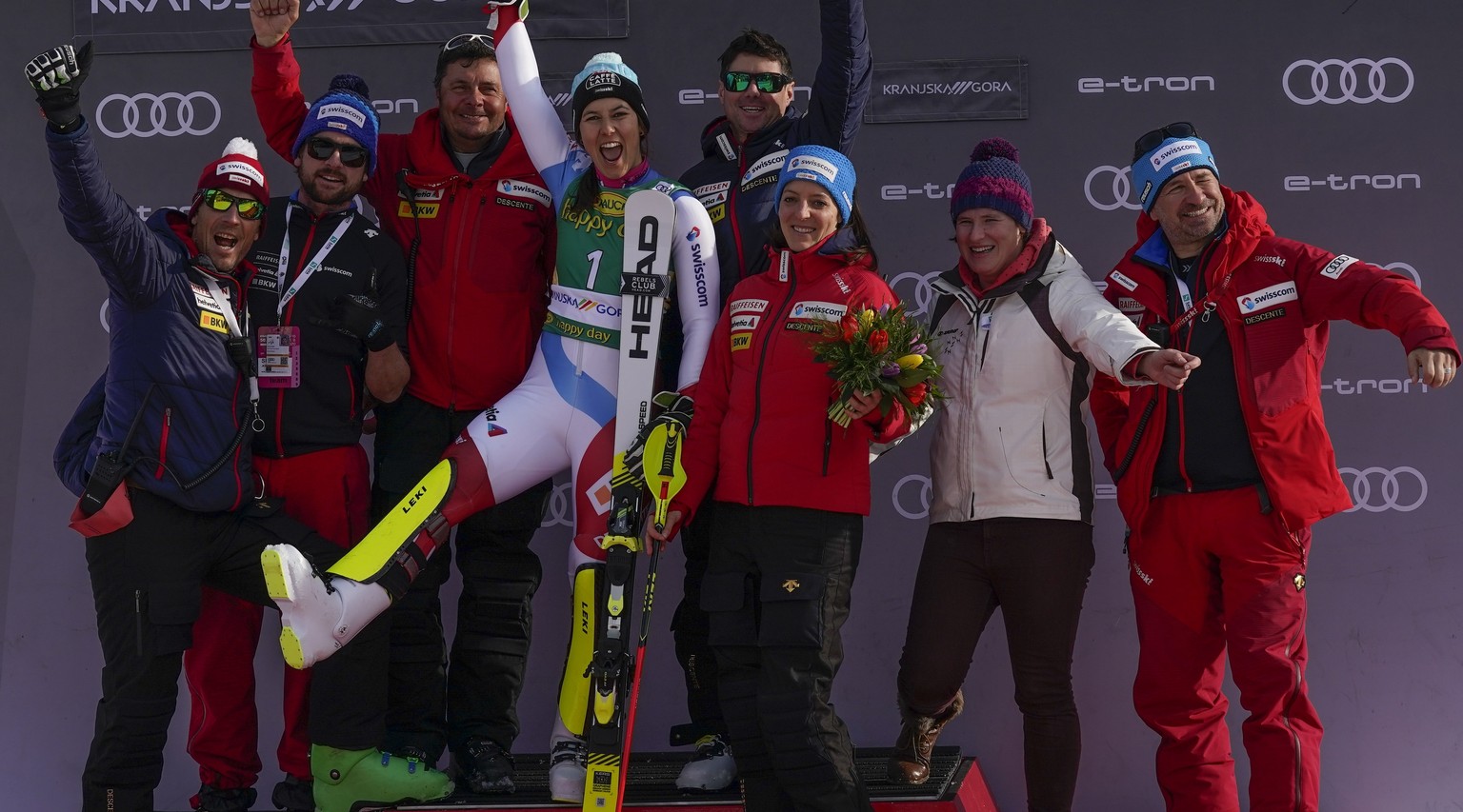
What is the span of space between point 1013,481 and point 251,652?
2.40 meters

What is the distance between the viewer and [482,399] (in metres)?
3.82

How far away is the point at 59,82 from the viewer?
A: 314 cm

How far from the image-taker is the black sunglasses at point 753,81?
3.78 metres

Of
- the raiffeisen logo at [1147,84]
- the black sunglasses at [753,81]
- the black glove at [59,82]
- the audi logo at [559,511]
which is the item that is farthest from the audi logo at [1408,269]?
the black glove at [59,82]

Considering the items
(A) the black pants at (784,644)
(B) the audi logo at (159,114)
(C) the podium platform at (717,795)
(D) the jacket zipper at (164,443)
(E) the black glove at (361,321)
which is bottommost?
(C) the podium platform at (717,795)

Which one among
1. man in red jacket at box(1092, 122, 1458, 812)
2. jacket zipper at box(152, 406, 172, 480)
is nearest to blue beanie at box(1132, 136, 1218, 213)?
man in red jacket at box(1092, 122, 1458, 812)

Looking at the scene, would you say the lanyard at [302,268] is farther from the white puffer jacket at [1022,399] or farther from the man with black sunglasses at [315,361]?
the white puffer jacket at [1022,399]

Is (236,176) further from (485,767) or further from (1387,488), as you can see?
(1387,488)

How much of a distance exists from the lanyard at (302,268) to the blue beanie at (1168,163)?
2326 mm

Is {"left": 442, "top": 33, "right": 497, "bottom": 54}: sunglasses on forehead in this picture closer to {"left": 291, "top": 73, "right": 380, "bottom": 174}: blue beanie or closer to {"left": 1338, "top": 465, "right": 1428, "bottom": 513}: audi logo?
{"left": 291, "top": 73, "right": 380, "bottom": 174}: blue beanie

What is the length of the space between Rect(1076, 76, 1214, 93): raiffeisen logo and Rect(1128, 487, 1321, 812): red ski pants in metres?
1.77

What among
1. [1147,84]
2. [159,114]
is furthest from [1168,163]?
[159,114]

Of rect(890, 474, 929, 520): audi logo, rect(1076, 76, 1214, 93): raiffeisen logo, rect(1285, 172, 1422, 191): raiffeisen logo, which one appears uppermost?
rect(1076, 76, 1214, 93): raiffeisen logo

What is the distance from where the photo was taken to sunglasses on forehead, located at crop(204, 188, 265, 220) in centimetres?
357
